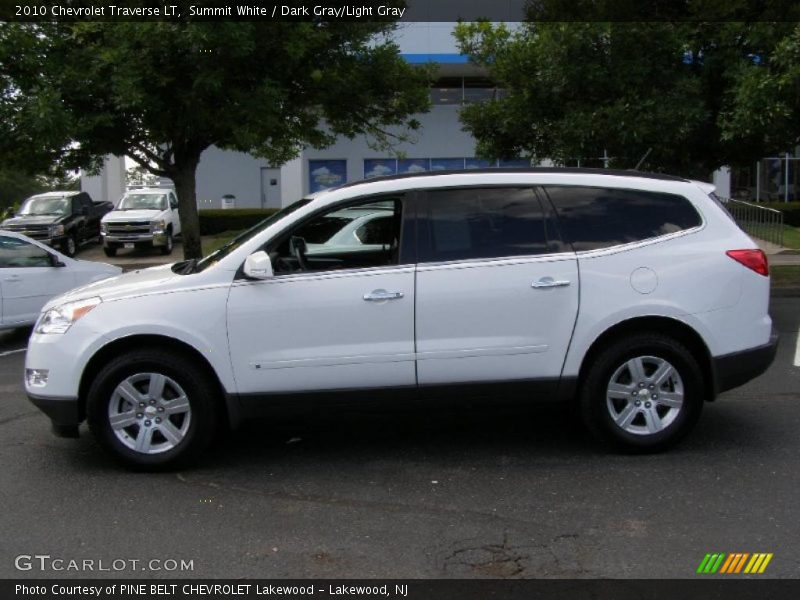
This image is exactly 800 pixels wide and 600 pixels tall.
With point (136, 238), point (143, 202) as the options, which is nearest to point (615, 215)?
point (136, 238)

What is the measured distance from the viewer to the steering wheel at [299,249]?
17.9 feet

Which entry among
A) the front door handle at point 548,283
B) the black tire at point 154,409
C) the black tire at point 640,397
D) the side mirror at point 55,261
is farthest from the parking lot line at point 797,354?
the side mirror at point 55,261

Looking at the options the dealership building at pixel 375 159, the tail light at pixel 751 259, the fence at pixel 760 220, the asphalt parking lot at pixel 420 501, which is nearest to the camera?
the asphalt parking lot at pixel 420 501

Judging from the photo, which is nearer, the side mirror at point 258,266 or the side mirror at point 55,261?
the side mirror at point 258,266

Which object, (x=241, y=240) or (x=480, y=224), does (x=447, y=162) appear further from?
(x=480, y=224)

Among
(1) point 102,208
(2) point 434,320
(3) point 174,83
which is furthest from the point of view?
(1) point 102,208

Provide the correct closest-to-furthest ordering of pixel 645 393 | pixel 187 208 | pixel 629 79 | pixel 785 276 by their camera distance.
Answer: pixel 645 393
pixel 629 79
pixel 785 276
pixel 187 208

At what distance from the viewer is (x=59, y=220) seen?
22562mm

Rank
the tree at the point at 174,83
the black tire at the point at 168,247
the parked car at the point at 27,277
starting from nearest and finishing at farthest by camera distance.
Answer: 1. the parked car at the point at 27,277
2. the tree at the point at 174,83
3. the black tire at the point at 168,247

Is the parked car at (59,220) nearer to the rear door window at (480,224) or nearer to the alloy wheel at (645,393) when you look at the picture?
the rear door window at (480,224)

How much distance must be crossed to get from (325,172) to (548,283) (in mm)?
28092

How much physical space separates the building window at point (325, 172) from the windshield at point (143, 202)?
30.3 ft

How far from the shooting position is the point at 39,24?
44.0 feet


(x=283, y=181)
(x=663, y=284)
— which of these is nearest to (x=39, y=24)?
(x=663, y=284)
